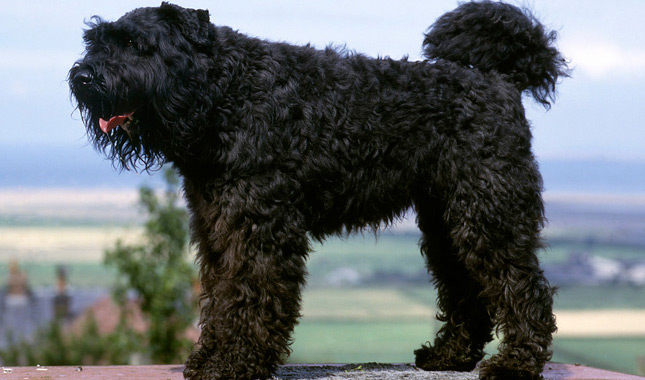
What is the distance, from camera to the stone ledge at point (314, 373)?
6.30m

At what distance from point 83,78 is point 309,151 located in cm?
165

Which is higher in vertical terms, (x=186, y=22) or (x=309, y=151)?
(x=186, y=22)

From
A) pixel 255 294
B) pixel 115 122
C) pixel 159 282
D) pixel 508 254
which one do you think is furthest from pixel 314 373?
pixel 159 282

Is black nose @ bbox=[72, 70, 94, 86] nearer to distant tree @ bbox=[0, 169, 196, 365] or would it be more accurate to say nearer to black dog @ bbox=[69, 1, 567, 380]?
black dog @ bbox=[69, 1, 567, 380]

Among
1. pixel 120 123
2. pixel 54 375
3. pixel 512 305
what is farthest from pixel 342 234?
pixel 54 375

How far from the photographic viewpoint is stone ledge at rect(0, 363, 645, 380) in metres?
6.30

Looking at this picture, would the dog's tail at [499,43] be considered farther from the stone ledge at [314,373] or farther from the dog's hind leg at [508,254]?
the stone ledge at [314,373]

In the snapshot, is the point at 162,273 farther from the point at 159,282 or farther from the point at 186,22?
the point at 186,22

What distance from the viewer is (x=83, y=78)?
17.4 feet

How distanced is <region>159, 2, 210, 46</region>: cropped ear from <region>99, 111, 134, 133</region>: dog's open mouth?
2.25 ft

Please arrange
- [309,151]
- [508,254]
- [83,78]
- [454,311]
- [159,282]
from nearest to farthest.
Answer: [83,78], [309,151], [508,254], [454,311], [159,282]

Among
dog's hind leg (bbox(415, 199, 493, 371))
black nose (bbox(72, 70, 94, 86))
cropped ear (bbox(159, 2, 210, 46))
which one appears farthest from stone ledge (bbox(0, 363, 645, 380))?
cropped ear (bbox(159, 2, 210, 46))

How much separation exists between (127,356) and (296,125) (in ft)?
36.0

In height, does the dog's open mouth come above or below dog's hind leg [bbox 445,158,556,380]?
above
